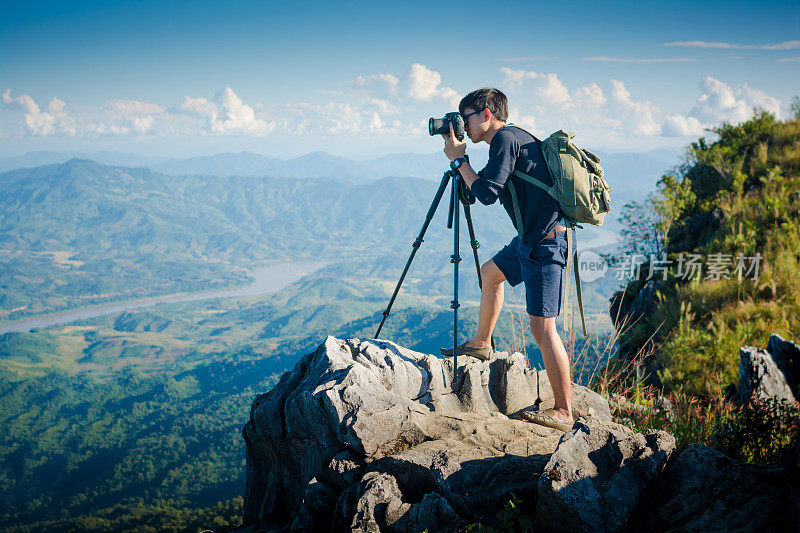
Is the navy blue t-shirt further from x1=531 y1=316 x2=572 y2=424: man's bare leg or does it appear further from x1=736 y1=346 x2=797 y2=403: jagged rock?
x1=736 y1=346 x2=797 y2=403: jagged rock

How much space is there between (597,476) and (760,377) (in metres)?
3.98

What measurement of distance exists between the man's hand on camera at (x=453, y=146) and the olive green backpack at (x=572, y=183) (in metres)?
0.60

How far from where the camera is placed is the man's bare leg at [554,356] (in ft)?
13.5

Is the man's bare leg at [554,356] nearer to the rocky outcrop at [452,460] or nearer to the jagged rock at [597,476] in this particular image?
the rocky outcrop at [452,460]

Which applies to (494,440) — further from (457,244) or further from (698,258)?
(698,258)

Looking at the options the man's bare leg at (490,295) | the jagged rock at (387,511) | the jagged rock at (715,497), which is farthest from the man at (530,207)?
the jagged rock at (387,511)

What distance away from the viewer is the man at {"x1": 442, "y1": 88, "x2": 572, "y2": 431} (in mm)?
3934

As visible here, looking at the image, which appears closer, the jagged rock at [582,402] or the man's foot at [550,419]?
the man's foot at [550,419]

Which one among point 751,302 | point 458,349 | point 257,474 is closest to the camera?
point 458,349

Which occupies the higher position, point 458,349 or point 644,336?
point 458,349

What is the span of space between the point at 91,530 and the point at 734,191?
239ft

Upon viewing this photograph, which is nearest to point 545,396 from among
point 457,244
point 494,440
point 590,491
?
point 494,440

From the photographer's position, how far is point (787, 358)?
5848mm

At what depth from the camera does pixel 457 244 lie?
4613 millimetres
